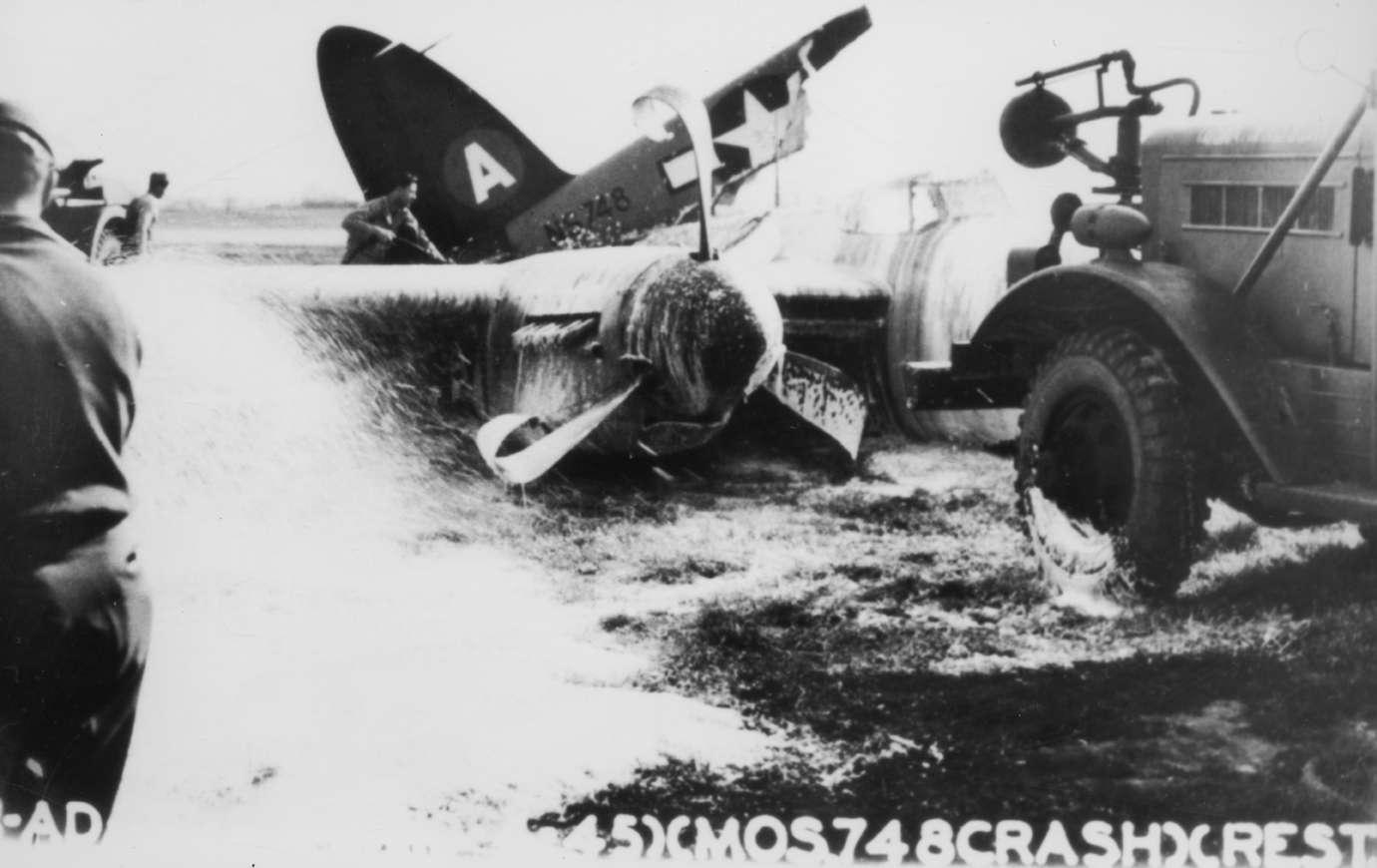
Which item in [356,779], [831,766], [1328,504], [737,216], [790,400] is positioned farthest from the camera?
[737,216]

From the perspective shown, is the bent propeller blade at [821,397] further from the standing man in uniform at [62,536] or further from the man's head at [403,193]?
the standing man in uniform at [62,536]

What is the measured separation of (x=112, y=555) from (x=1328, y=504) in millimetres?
2354

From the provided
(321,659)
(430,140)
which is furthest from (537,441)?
(430,140)

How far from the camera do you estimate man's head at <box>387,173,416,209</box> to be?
2.65 metres

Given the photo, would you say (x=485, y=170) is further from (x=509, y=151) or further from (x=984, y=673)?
(x=984, y=673)

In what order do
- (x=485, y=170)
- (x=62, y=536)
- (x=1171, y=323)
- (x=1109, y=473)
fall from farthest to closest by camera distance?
(x=485, y=170)
(x=62, y=536)
(x=1109, y=473)
(x=1171, y=323)

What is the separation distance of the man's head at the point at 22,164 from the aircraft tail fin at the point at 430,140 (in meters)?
0.62

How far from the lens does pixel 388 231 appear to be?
272cm

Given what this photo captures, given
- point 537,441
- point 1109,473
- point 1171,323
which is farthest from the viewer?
point 537,441

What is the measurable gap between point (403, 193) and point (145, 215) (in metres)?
0.58

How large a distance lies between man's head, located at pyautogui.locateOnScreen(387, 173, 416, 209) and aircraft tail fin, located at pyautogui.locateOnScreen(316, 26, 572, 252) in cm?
2

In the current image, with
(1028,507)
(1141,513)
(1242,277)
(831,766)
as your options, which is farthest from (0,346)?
(1242,277)

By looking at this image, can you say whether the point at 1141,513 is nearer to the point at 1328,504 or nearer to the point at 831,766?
the point at 1328,504

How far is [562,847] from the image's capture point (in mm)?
2088
